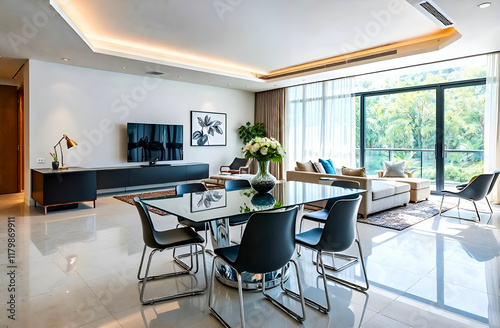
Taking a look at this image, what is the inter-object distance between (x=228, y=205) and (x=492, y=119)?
5831 mm

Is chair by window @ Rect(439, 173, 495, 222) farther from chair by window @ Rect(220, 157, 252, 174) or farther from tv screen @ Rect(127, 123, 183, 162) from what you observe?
tv screen @ Rect(127, 123, 183, 162)

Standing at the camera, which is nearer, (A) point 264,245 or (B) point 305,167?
(A) point 264,245

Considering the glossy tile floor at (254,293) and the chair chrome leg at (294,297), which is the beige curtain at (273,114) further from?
the chair chrome leg at (294,297)

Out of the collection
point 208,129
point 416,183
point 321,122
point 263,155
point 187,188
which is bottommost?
point 416,183

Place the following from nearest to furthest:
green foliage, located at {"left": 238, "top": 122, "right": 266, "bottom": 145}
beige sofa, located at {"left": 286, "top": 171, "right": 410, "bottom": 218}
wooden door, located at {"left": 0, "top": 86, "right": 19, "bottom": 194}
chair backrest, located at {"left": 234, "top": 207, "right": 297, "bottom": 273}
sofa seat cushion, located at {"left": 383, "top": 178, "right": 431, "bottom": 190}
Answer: chair backrest, located at {"left": 234, "top": 207, "right": 297, "bottom": 273}
beige sofa, located at {"left": 286, "top": 171, "right": 410, "bottom": 218}
sofa seat cushion, located at {"left": 383, "top": 178, "right": 431, "bottom": 190}
wooden door, located at {"left": 0, "top": 86, "right": 19, "bottom": 194}
green foliage, located at {"left": 238, "top": 122, "right": 266, "bottom": 145}

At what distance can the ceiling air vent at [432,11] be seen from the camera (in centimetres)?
350

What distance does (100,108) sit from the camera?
6.70 metres

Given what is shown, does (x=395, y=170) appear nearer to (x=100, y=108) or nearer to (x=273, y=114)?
(x=273, y=114)

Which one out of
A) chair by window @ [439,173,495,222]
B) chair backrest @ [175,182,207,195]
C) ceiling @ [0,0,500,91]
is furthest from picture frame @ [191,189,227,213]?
chair by window @ [439,173,495,222]

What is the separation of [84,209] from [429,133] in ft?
23.8

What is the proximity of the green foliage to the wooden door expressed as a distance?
5.60 metres

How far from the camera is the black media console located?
506 centimetres

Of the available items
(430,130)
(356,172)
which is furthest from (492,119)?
(356,172)

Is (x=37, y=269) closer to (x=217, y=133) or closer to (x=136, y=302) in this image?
(x=136, y=302)
